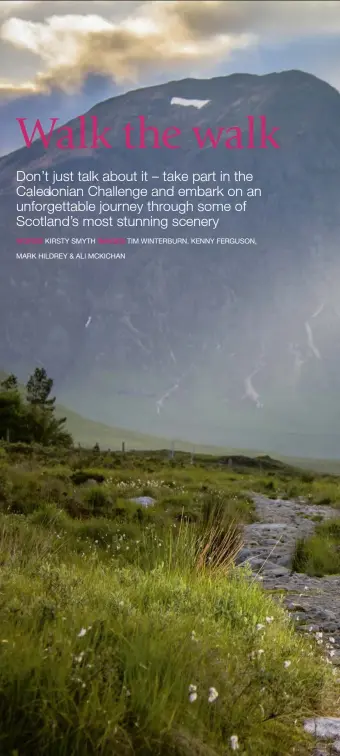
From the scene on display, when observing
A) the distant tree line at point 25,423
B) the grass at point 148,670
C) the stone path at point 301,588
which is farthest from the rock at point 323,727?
the distant tree line at point 25,423

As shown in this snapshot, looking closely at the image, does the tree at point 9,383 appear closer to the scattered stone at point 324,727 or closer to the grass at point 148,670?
the grass at point 148,670

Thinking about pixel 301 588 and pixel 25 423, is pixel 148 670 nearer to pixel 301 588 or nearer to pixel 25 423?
pixel 301 588

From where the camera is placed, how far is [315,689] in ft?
21.6

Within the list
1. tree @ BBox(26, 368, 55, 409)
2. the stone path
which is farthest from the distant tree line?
the stone path

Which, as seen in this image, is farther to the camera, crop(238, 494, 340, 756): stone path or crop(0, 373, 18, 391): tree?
crop(0, 373, 18, 391): tree

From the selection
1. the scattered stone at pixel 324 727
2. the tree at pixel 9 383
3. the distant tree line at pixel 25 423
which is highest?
the tree at pixel 9 383

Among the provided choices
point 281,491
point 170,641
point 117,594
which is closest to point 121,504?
point 117,594

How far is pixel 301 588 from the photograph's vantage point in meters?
11.7

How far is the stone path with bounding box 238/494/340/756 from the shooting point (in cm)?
601

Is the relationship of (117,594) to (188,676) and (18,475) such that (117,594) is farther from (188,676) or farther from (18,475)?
(18,475)

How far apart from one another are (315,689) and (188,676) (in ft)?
6.42

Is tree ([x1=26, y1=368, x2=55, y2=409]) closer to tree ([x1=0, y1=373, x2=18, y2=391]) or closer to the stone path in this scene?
tree ([x1=0, y1=373, x2=18, y2=391])

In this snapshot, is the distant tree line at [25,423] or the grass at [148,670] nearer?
the grass at [148,670]

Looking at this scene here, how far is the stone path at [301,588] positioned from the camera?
19.7 ft
